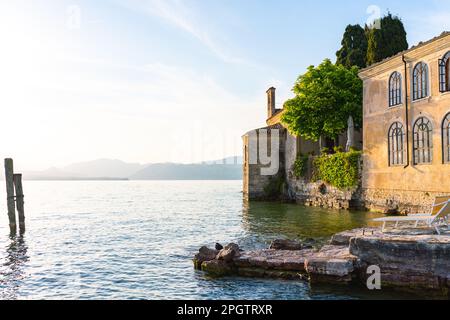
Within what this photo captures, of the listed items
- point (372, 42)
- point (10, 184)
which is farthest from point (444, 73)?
point (10, 184)

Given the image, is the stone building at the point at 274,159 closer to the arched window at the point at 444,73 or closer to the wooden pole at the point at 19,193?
the arched window at the point at 444,73

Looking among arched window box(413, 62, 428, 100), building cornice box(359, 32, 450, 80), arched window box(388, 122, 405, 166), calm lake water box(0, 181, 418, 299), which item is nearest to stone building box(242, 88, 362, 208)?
building cornice box(359, 32, 450, 80)

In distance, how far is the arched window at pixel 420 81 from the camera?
75.6 ft

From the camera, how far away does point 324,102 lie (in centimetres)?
3438

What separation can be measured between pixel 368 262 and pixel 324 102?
25058mm

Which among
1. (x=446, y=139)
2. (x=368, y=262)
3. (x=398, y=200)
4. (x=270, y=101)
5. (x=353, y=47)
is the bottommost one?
(x=368, y=262)

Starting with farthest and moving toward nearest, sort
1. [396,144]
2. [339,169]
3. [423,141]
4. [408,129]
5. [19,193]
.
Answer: [339,169]
[396,144]
[19,193]
[408,129]
[423,141]

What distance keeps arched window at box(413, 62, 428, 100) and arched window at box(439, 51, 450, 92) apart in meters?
1.09

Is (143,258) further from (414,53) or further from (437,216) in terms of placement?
(414,53)

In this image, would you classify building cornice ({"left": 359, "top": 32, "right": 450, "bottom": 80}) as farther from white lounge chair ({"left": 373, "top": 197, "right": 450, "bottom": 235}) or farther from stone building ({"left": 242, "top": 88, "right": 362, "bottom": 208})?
stone building ({"left": 242, "top": 88, "right": 362, "bottom": 208})

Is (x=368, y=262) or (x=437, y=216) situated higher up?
(x=437, y=216)
